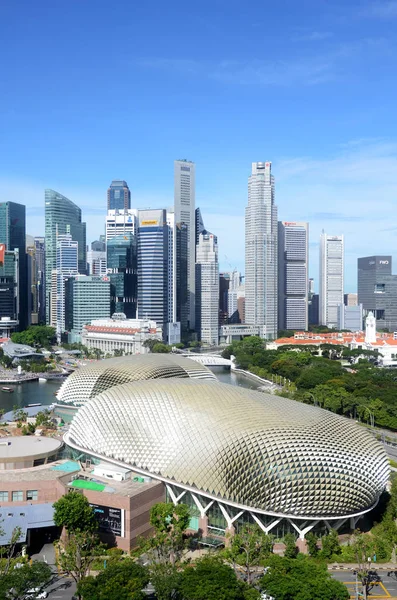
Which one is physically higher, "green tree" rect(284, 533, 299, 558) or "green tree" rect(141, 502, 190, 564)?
"green tree" rect(141, 502, 190, 564)

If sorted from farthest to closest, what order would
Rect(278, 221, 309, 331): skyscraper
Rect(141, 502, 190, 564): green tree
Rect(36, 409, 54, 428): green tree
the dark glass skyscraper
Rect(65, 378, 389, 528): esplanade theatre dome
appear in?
1. Rect(278, 221, 309, 331): skyscraper
2. the dark glass skyscraper
3. Rect(36, 409, 54, 428): green tree
4. Rect(65, 378, 389, 528): esplanade theatre dome
5. Rect(141, 502, 190, 564): green tree

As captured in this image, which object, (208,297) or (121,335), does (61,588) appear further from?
(208,297)

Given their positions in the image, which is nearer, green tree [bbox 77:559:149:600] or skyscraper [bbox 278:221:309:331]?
green tree [bbox 77:559:149:600]

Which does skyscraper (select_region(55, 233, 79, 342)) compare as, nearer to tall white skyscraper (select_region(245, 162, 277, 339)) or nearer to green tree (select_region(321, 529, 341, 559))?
tall white skyscraper (select_region(245, 162, 277, 339))

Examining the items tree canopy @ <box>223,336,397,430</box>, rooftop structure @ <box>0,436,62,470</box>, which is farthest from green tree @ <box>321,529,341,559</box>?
tree canopy @ <box>223,336,397,430</box>

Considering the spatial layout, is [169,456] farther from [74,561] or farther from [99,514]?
[74,561]

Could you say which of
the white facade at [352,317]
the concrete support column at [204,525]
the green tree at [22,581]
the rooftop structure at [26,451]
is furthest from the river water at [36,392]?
the white facade at [352,317]
